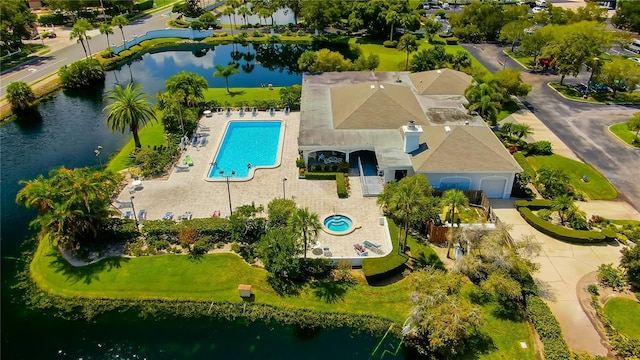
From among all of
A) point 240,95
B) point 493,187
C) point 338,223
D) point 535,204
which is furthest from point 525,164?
point 240,95

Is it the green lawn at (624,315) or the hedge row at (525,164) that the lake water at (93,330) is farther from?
the hedge row at (525,164)

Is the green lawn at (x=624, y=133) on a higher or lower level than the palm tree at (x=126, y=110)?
lower

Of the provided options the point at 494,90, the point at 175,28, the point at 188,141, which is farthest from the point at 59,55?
the point at 494,90

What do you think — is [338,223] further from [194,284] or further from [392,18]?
[392,18]

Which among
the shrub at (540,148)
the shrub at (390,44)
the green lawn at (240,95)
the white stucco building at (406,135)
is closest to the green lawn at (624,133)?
the shrub at (540,148)

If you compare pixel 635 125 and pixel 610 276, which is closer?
pixel 610 276

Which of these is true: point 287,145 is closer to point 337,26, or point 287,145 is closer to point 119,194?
point 119,194
